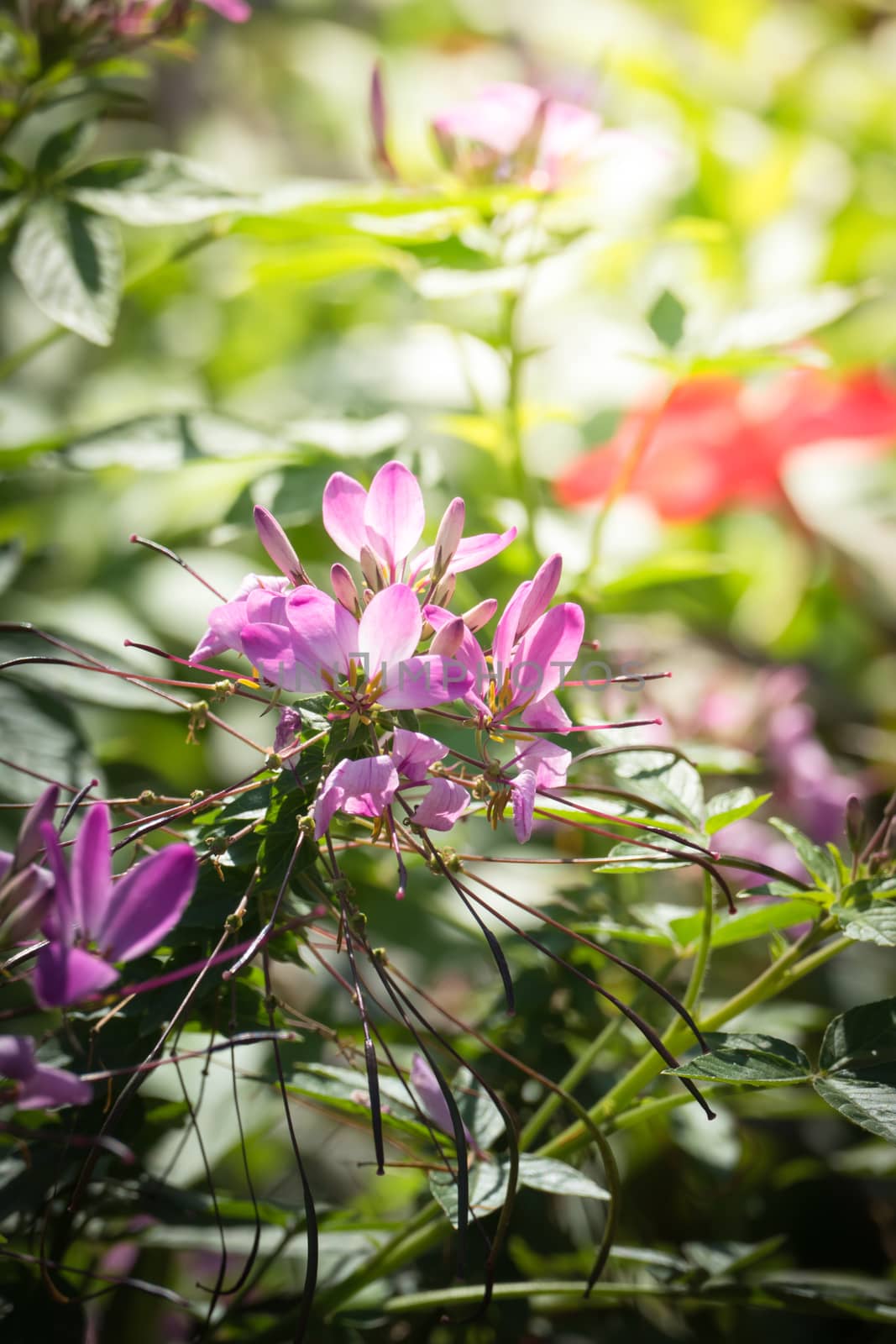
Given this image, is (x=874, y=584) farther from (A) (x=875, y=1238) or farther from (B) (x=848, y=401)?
(A) (x=875, y=1238)

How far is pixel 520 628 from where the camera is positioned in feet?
1.07

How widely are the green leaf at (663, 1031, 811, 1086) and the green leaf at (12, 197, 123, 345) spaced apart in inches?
14.4

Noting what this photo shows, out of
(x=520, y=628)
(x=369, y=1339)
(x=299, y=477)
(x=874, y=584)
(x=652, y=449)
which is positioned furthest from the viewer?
(x=652, y=449)

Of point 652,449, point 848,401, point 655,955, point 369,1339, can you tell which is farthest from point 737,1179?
point 848,401

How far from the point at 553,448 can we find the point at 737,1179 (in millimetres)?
880

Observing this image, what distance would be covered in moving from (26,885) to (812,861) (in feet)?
0.84

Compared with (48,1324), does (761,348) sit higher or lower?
higher

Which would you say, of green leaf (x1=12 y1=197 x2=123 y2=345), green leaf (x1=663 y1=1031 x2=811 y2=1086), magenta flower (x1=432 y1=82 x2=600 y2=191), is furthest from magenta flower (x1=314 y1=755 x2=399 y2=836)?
magenta flower (x1=432 y1=82 x2=600 y2=191)

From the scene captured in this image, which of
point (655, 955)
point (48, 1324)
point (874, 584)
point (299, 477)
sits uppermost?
point (299, 477)

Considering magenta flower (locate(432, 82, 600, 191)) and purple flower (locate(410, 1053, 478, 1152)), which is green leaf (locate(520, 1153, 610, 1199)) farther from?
magenta flower (locate(432, 82, 600, 191))

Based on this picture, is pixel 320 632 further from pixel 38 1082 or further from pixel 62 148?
pixel 62 148

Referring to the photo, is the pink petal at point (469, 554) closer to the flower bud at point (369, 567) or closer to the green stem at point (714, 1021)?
the flower bud at point (369, 567)

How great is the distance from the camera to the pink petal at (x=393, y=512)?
326 millimetres

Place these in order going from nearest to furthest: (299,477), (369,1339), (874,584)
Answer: (369,1339), (299,477), (874,584)
